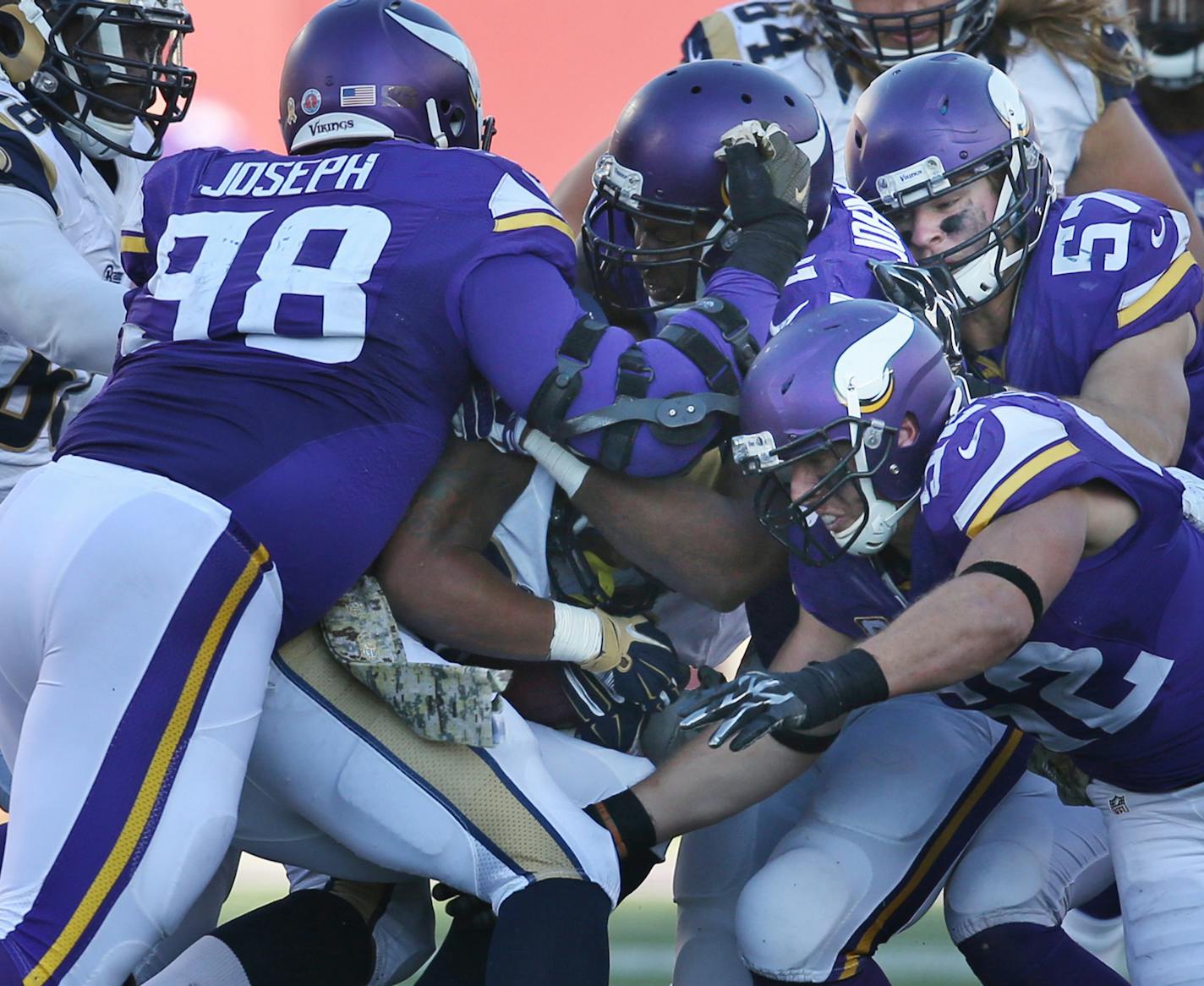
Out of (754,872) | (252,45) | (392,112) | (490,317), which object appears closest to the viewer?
(490,317)

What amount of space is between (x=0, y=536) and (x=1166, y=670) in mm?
1688

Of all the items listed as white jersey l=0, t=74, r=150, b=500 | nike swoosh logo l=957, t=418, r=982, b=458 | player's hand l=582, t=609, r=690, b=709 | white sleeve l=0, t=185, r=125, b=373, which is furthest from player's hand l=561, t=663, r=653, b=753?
white jersey l=0, t=74, r=150, b=500

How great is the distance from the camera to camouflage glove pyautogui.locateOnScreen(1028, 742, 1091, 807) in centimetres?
296

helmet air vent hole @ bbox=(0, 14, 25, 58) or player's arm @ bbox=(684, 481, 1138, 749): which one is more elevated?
helmet air vent hole @ bbox=(0, 14, 25, 58)

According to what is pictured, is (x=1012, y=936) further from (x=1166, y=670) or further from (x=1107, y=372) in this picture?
(x=1107, y=372)

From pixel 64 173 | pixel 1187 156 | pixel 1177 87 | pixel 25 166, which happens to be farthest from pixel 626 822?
pixel 1177 87

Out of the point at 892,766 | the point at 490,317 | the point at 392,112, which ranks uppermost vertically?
the point at 392,112

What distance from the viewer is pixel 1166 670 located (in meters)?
2.65

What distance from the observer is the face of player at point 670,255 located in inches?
120

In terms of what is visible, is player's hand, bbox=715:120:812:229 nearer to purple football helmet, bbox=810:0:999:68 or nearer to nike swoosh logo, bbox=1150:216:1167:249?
nike swoosh logo, bbox=1150:216:1167:249

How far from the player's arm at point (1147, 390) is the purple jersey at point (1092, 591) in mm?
291

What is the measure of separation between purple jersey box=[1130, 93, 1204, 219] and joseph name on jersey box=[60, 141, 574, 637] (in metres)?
3.02

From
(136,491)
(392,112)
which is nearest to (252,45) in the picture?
(392,112)

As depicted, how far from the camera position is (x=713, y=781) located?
2840mm
